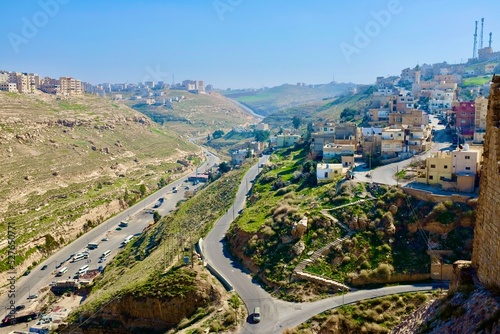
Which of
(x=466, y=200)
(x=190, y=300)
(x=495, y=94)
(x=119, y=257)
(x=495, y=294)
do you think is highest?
(x=495, y=94)

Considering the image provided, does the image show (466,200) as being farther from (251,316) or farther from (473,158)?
(251,316)

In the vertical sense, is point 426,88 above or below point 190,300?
above

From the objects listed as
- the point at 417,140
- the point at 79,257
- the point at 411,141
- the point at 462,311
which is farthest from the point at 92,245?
the point at 462,311

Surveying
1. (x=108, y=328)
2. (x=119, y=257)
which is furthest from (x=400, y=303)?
(x=119, y=257)

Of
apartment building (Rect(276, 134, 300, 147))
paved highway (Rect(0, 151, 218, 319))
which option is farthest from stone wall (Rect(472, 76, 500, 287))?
apartment building (Rect(276, 134, 300, 147))

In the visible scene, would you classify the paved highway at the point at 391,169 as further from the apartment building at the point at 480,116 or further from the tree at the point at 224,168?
the tree at the point at 224,168
